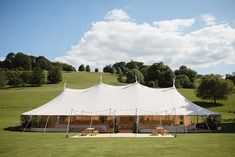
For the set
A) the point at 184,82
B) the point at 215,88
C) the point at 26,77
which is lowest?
the point at 215,88

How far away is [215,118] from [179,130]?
295 cm

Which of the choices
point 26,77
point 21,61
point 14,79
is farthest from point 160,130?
point 21,61

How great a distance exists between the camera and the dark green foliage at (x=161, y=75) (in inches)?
2316

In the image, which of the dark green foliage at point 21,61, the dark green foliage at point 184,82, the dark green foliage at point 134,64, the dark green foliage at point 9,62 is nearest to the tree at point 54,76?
the dark green foliage at point 21,61

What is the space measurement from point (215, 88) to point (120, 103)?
920 inches

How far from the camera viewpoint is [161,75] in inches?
2346

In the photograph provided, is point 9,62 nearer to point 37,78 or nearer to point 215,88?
point 37,78

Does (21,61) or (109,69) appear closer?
(21,61)

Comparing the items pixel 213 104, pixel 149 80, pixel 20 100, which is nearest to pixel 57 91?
pixel 20 100

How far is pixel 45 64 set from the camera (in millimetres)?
83000

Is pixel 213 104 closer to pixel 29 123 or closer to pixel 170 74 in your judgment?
pixel 170 74

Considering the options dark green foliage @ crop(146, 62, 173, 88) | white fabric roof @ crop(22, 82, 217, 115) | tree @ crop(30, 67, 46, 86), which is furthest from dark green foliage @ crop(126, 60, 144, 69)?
white fabric roof @ crop(22, 82, 217, 115)

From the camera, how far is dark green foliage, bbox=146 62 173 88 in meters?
58.8

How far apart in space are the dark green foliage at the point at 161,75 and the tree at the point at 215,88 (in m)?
13.9
